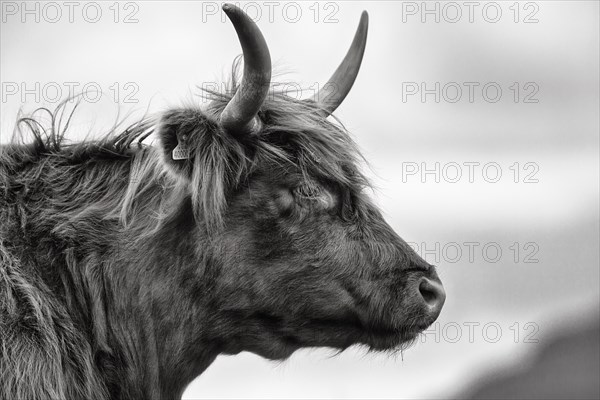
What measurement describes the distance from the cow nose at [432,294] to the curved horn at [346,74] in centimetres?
147

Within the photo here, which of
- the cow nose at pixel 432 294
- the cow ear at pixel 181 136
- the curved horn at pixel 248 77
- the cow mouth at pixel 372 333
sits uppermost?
the curved horn at pixel 248 77

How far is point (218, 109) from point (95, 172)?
88 cm

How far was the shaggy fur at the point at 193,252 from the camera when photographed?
6.98 m

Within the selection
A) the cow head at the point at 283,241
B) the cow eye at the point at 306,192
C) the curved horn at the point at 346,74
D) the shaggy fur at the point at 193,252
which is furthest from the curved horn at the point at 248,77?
the curved horn at the point at 346,74

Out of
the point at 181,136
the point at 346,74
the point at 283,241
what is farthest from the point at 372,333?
the point at 346,74

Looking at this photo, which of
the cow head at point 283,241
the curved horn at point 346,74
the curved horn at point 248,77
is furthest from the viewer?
the curved horn at point 346,74

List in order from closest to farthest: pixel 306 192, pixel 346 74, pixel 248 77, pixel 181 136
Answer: pixel 248 77, pixel 181 136, pixel 306 192, pixel 346 74

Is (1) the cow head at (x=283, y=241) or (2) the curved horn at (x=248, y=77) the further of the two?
(1) the cow head at (x=283, y=241)

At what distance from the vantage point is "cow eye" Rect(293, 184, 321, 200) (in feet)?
23.6

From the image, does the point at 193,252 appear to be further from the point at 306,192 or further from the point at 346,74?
the point at 346,74

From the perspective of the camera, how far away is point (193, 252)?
7105 mm

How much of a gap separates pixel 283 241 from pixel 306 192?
1.12ft

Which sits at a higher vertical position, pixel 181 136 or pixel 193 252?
pixel 181 136

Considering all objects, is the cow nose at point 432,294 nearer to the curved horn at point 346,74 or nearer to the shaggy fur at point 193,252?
the shaggy fur at point 193,252
